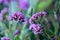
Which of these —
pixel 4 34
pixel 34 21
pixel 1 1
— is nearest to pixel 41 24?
pixel 34 21

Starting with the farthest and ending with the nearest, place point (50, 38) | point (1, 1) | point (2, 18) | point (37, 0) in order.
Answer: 1. point (37, 0)
2. point (1, 1)
3. point (2, 18)
4. point (50, 38)

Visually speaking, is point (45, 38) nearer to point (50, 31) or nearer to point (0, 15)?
point (50, 31)

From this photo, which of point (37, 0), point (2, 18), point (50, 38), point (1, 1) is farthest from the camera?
point (37, 0)

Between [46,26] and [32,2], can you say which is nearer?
[46,26]

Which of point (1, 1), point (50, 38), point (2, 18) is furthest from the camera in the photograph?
point (1, 1)

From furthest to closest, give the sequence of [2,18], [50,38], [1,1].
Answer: [1,1] < [2,18] < [50,38]

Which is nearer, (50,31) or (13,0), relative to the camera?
(50,31)

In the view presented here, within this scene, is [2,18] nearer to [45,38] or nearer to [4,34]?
[4,34]

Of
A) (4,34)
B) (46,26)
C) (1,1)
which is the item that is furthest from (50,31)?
(1,1)
